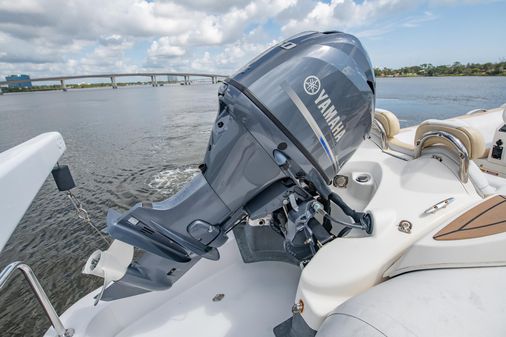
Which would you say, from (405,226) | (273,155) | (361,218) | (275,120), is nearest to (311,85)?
(275,120)

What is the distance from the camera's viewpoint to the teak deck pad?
0.91 m

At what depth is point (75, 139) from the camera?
310 inches

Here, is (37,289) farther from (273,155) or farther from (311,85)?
(311,85)

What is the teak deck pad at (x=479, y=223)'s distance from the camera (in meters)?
0.91

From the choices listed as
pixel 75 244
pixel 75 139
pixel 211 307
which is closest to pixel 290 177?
pixel 211 307

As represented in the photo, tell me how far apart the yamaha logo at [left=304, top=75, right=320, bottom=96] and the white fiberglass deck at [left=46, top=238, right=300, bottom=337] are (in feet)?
3.14

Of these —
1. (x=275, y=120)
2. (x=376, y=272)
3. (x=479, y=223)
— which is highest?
(x=275, y=120)

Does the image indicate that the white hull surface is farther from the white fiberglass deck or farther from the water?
the water

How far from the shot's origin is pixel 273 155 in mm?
1067

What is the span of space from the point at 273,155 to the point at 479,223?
0.73 meters

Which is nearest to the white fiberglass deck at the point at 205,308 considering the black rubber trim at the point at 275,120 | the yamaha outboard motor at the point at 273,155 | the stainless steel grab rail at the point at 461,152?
the yamaha outboard motor at the point at 273,155

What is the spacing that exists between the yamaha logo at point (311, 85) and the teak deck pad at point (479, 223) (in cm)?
67

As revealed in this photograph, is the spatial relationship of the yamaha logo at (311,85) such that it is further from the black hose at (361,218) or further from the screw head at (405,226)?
the screw head at (405,226)

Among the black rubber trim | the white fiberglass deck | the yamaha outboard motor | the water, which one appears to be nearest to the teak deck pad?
the yamaha outboard motor
